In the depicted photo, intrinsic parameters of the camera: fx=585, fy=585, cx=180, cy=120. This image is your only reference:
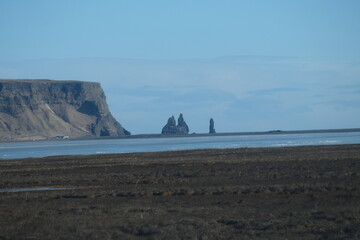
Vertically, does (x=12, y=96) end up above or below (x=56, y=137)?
above

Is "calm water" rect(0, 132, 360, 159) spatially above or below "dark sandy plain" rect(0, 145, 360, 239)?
above

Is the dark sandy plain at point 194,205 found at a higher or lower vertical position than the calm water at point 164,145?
lower

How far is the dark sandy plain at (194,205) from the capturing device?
52.5 ft

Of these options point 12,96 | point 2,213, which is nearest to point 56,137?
point 12,96

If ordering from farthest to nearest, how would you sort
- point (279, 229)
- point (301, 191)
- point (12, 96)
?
point (12, 96) < point (301, 191) < point (279, 229)

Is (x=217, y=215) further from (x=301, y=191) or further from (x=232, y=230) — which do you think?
(x=301, y=191)

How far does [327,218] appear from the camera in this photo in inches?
669

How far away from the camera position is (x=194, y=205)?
2088 centimetres

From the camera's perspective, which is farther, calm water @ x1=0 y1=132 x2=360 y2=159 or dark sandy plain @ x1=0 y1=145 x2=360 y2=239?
calm water @ x1=0 y1=132 x2=360 y2=159

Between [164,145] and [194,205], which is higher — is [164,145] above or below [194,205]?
above

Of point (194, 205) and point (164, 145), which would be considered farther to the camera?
point (164, 145)

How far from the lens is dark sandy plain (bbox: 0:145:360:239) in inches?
630

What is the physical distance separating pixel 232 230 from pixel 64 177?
21.2 meters

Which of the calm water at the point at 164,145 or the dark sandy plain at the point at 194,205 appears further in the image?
the calm water at the point at 164,145
